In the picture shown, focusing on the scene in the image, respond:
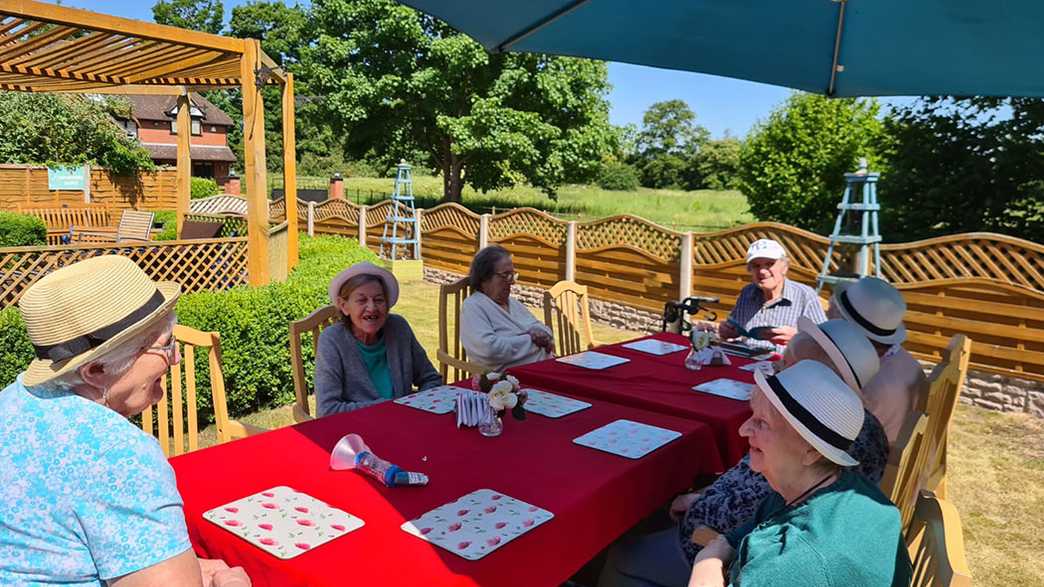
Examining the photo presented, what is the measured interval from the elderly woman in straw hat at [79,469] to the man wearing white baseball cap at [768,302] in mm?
3371

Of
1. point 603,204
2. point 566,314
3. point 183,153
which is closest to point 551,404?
point 566,314

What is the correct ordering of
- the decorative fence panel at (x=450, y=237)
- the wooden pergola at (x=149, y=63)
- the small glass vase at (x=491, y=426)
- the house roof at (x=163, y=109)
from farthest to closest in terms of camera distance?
the house roof at (x=163, y=109) < the decorative fence panel at (x=450, y=237) < the wooden pergola at (x=149, y=63) < the small glass vase at (x=491, y=426)

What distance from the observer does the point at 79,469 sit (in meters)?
1.22

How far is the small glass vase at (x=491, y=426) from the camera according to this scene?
2299 mm

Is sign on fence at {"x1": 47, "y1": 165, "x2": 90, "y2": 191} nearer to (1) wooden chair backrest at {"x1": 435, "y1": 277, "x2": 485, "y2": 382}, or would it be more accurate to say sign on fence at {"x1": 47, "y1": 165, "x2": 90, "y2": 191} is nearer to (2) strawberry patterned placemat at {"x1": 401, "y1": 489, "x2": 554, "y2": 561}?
(1) wooden chair backrest at {"x1": 435, "y1": 277, "x2": 485, "y2": 382}

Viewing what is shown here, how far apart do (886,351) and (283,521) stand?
2263 millimetres

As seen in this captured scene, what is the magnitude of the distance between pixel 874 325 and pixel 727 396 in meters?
0.65

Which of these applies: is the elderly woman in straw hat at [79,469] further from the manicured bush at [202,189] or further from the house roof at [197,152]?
the house roof at [197,152]

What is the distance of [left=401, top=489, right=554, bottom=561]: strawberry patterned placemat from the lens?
60.7 inches

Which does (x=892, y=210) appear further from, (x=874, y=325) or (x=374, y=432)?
(x=374, y=432)

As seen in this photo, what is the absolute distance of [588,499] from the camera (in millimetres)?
1833

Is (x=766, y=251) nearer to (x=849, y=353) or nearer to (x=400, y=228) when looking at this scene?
(x=849, y=353)

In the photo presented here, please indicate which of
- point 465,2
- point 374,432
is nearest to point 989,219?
point 465,2

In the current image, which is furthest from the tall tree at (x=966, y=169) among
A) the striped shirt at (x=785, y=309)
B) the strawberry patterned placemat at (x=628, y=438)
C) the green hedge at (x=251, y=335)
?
the strawberry patterned placemat at (x=628, y=438)
